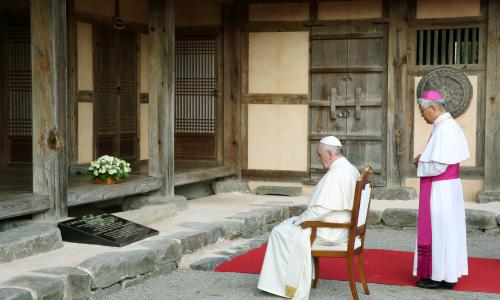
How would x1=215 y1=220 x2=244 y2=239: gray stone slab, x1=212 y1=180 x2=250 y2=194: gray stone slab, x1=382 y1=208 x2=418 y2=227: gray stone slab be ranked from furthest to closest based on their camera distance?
x1=212 y1=180 x2=250 y2=194: gray stone slab, x1=382 y1=208 x2=418 y2=227: gray stone slab, x1=215 y1=220 x2=244 y2=239: gray stone slab

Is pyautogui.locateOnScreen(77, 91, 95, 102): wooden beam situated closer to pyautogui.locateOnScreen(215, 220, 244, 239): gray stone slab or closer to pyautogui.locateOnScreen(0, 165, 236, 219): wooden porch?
pyautogui.locateOnScreen(0, 165, 236, 219): wooden porch

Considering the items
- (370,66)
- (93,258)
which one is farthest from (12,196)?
(370,66)

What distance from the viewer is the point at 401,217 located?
34.6 feet

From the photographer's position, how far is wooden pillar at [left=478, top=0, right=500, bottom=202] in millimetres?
11203

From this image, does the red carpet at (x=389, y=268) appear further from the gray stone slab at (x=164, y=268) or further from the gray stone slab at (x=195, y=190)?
the gray stone slab at (x=195, y=190)

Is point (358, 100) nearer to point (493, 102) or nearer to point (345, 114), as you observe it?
point (345, 114)

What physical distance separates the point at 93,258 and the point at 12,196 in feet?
4.83

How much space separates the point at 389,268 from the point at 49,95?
371 centimetres

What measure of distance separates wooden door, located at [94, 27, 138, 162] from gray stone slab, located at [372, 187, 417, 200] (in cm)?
372

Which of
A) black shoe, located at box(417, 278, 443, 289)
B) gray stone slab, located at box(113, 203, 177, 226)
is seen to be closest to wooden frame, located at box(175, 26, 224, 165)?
gray stone slab, located at box(113, 203, 177, 226)

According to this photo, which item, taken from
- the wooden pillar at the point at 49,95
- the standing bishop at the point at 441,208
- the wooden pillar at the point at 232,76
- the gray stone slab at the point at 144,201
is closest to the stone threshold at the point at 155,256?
the gray stone slab at the point at 144,201

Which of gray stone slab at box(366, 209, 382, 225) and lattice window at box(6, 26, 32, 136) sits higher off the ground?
lattice window at box(6, 26, 32, 136)

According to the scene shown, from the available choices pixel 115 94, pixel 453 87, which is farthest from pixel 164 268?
pixel 453 87

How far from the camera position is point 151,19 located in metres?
10.1
